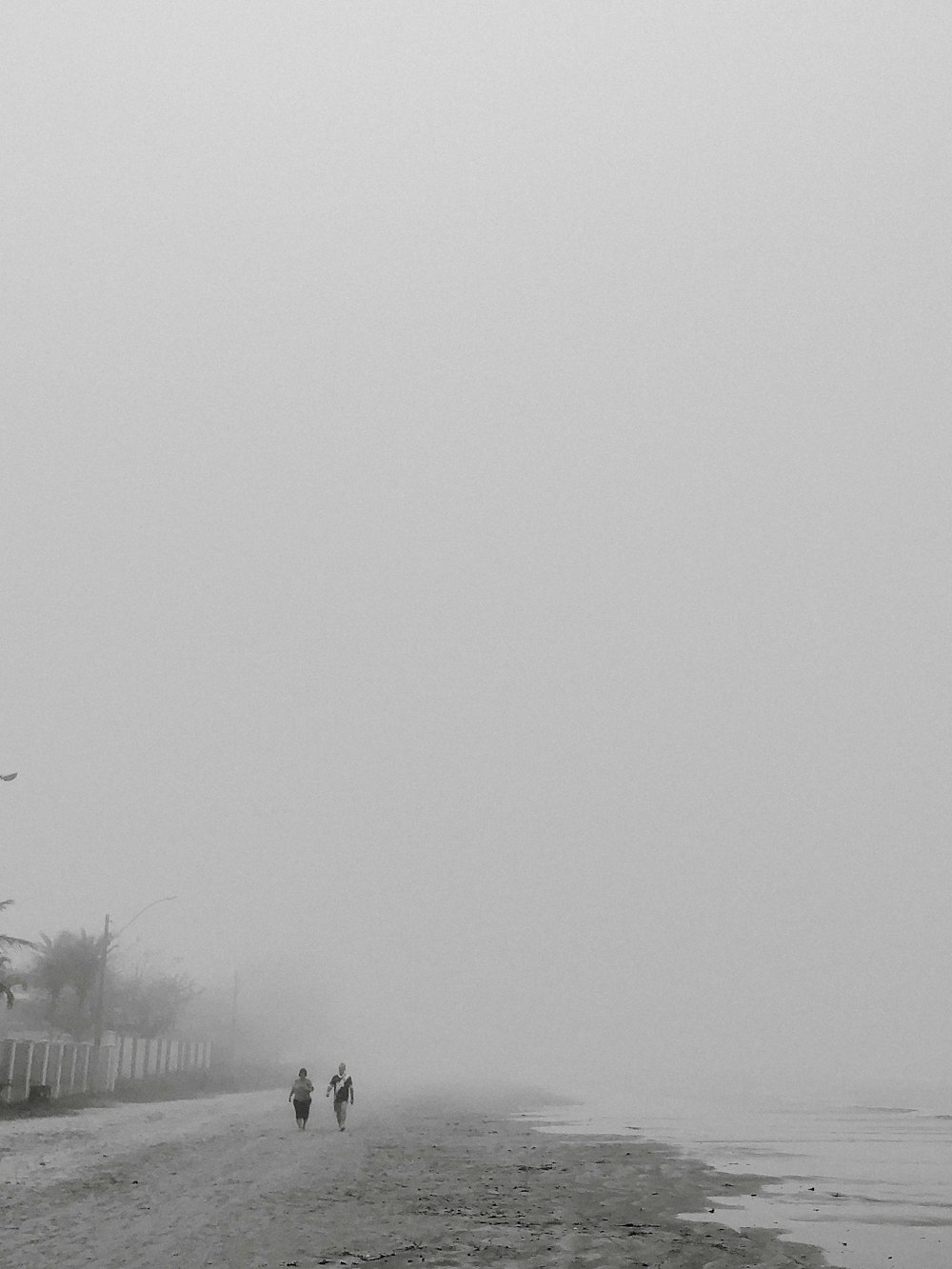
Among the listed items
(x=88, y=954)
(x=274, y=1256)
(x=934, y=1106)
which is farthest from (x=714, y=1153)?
(x=88, y=954)

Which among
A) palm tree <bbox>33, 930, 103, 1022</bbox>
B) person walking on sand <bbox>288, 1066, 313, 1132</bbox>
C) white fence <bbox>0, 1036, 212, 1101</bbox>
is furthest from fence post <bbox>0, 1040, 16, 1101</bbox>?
palm tree <bbox>33, 930, 103, 1022</bbox>

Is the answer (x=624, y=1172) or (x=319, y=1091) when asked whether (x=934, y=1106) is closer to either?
(x=319, y=1091)

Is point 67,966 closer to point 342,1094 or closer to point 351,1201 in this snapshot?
point 342,1094

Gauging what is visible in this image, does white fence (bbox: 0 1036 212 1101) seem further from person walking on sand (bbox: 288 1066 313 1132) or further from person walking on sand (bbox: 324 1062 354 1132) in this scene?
person walking on sand (bbox: 288 1066 313 1132)

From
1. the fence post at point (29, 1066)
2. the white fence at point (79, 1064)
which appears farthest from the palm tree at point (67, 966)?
the fence post at point (29, 1066)

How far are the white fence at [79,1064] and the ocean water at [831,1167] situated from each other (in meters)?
20.1

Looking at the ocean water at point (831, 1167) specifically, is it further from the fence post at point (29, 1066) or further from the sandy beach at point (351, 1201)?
the fence post at point (29, 1066)

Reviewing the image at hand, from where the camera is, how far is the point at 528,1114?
61.7m

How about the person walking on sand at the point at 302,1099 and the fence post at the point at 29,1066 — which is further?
the fence post at the point at 29,1066

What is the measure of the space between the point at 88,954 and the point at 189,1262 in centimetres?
7885

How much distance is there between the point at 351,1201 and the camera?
22.2 m

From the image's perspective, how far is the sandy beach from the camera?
54.0ft

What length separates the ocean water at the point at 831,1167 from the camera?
2008 centimetres

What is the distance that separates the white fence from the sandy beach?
39.1 ft
